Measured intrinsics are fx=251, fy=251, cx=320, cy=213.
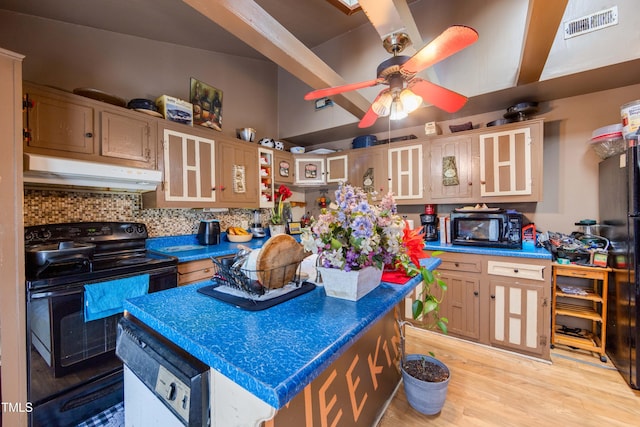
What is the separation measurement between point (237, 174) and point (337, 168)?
1.35 m

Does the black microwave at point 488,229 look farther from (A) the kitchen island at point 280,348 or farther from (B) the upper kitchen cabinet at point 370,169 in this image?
(A) the kitchen island at point 280,348

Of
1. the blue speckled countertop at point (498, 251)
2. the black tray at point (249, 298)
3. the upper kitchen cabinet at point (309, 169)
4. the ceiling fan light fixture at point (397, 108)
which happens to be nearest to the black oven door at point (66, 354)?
the black tray at point (249, 298)

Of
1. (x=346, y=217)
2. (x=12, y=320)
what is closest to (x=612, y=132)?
(x=346, y=217)

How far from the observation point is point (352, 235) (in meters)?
0.88

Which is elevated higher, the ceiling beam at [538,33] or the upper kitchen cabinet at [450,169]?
the ceiling beam at [538,33]

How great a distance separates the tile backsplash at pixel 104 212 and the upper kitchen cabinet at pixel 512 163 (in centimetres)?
299

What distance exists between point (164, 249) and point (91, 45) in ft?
5.98

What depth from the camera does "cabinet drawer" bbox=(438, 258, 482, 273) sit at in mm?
2318

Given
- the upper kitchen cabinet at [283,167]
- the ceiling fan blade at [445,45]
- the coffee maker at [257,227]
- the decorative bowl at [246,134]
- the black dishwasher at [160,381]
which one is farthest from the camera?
the upper kitchen cabinet at [283,167]

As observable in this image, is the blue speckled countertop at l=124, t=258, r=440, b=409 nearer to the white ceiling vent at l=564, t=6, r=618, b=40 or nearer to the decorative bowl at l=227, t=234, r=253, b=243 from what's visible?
the decorative bowl at l=227, t=234, r=253, b=243

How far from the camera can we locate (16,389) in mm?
1271

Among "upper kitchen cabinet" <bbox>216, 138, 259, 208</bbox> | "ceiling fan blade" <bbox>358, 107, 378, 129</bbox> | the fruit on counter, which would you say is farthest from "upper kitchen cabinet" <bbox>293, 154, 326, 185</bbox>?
"ceiling fan blade" <bbox>358, 107, 378, 129</bbox>

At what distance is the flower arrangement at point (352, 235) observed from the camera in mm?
866

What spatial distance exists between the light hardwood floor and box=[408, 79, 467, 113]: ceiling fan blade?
190cm
